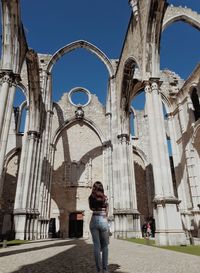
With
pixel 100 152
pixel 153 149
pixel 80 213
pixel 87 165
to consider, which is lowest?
pixel 80 213

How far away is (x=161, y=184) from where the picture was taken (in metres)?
7.80

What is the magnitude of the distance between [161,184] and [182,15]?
10.8 m

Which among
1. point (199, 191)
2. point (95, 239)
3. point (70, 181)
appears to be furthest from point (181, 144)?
point (95, 239)

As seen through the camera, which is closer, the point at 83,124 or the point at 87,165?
the point at 87,165

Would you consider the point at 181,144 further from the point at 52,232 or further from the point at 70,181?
the point at 52,232

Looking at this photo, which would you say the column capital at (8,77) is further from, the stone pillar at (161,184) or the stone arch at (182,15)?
the stone arch at (182,15)

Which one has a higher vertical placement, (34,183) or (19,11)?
(19,11)

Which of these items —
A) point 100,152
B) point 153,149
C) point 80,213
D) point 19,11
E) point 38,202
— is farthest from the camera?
point 100,152

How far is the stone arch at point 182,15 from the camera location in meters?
12.7

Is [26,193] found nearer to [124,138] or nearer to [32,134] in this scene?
[32,134]

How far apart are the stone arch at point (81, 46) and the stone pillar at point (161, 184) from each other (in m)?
8.50

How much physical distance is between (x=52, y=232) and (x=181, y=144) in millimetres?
11330

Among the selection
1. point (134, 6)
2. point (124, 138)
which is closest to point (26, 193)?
point (124, 138)

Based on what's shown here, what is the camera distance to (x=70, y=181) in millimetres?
17734
